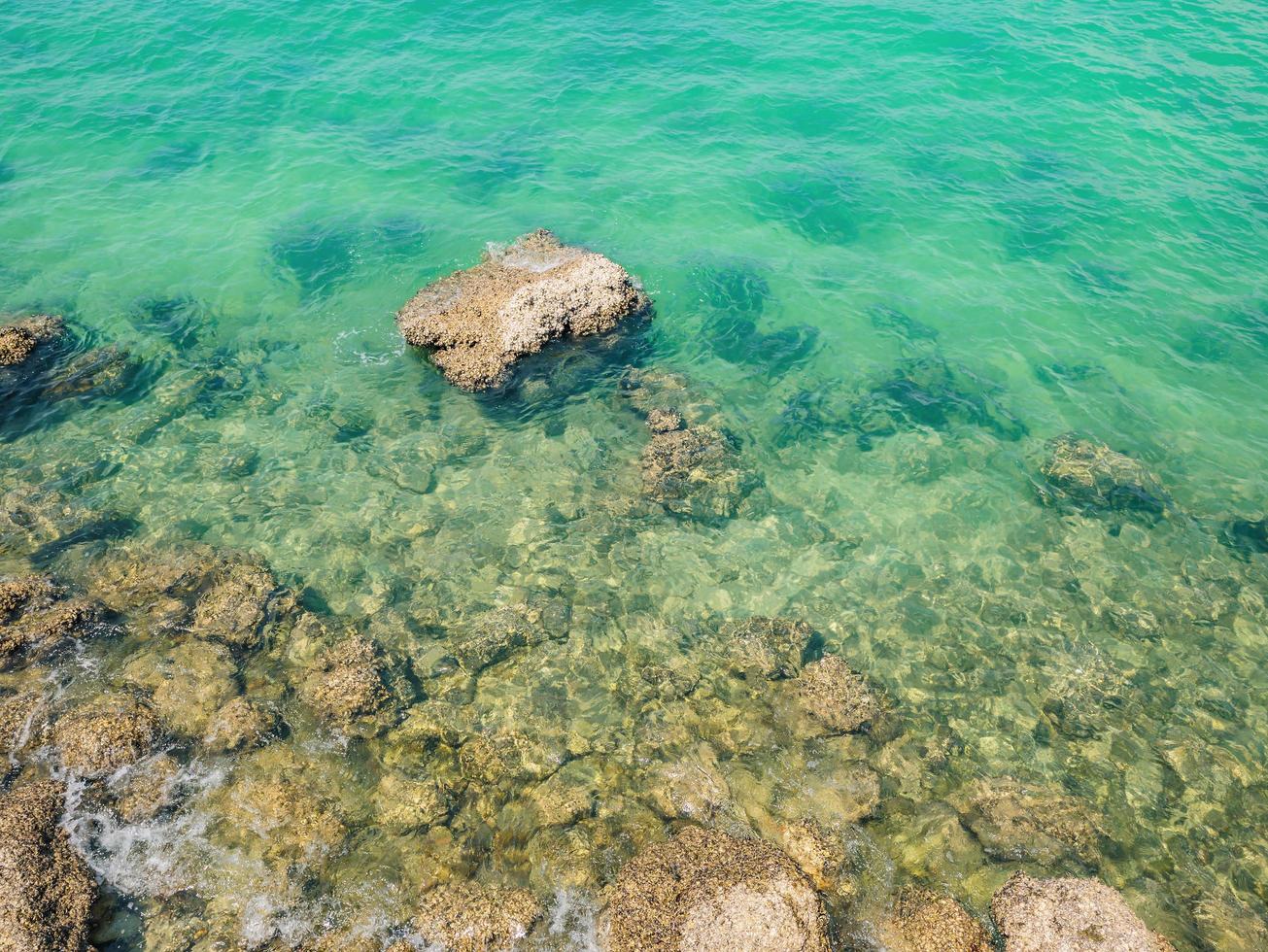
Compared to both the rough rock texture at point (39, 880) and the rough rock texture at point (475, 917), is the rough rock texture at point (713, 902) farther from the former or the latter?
the rough rock texture at point (39, 880)

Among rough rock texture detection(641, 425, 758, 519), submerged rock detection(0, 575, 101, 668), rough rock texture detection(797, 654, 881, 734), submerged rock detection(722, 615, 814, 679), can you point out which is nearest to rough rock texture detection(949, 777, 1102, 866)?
rough rock texture detection(797, 654, 881, 734)

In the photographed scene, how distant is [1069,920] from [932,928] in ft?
5.66

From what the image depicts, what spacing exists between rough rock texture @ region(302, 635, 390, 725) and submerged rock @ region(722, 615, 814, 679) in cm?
593

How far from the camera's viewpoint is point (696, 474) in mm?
15656

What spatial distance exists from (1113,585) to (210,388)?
20.6 meters

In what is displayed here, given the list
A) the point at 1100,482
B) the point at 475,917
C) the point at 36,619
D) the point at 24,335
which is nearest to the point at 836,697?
the point at 475,917

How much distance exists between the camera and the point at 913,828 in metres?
10.3

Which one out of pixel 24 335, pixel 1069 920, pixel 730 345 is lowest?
pixel 1069 920

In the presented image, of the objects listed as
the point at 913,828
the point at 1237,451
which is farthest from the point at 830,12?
the point at 913,828

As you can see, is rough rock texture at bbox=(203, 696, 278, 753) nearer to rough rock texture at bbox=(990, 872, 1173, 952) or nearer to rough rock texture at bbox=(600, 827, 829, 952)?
rough rock texture at bbox=(600, 827, 829, 952)

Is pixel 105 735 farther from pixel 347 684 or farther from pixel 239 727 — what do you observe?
pixel 347 684

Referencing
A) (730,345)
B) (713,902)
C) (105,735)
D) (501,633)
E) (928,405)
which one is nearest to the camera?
(713,902)

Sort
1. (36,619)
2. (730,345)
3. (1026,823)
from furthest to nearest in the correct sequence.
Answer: (730,345), (36,619), (1026,823)

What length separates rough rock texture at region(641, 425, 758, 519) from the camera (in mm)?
15367
